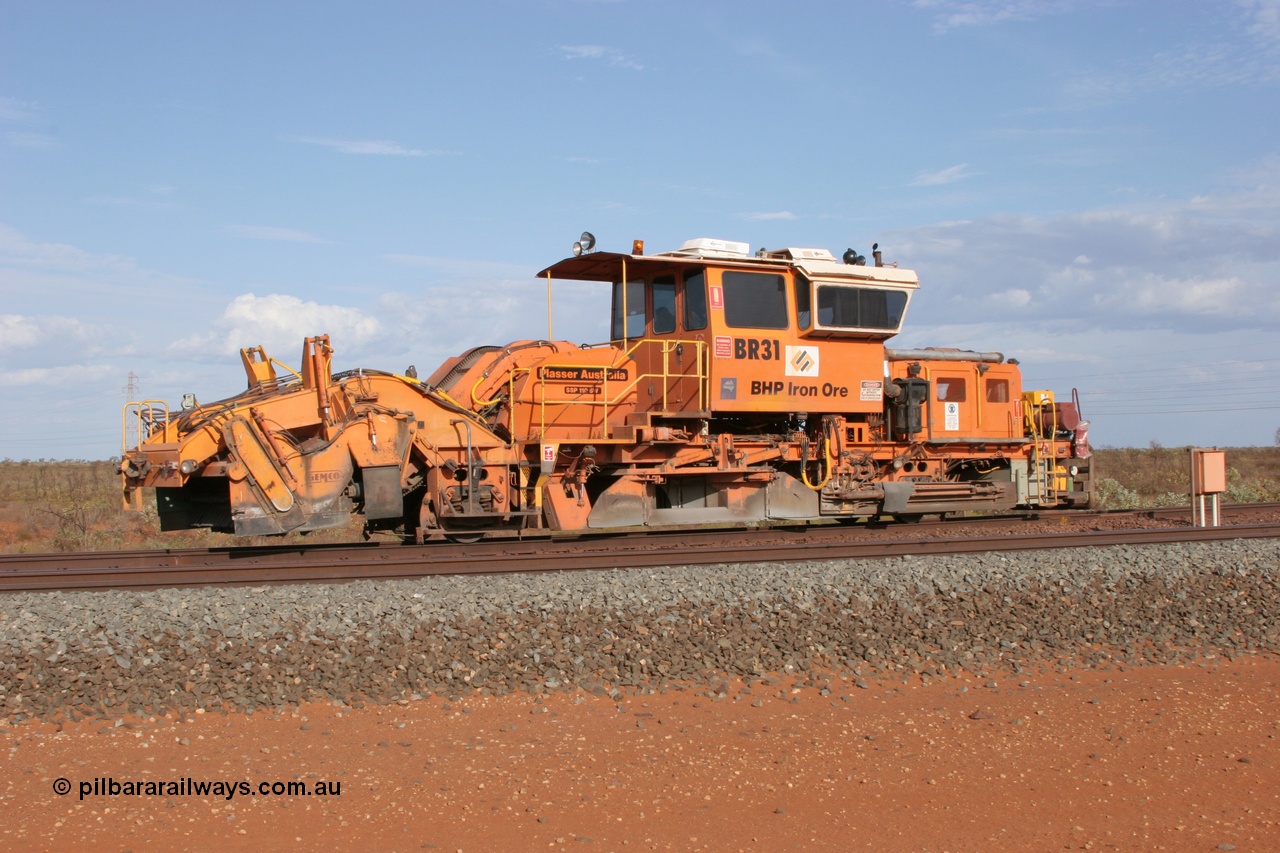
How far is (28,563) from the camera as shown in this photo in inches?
411

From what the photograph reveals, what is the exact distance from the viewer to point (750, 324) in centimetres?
1231

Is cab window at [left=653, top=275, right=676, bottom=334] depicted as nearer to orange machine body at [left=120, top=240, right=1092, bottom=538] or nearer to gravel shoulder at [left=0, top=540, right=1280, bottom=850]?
orange machine body at [left=120, top=240, right=1092, bottom=538]

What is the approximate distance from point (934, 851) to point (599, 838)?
1.52 metres

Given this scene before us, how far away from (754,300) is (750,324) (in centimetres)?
33

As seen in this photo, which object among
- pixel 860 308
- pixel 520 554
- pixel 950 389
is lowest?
pixel 520 554

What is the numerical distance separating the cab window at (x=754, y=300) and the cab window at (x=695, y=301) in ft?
0.89

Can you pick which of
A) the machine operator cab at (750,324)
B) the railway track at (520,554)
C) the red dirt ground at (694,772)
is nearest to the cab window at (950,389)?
the machine operator cab at (750,324)

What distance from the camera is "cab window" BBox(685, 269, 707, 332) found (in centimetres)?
1209

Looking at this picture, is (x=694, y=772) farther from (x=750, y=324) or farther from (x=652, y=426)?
(x=750, y=324)

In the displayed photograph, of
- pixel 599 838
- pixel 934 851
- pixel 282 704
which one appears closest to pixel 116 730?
pixel 282 704

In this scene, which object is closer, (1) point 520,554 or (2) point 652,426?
(1) point 520,554

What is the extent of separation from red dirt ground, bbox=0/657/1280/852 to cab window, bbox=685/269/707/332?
21.3 feet

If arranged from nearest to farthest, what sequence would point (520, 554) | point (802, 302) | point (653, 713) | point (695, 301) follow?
point (653, 713), point (520, 554), point (695, 301), point (802, 302)

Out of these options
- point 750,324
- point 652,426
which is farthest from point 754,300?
point 652,426
